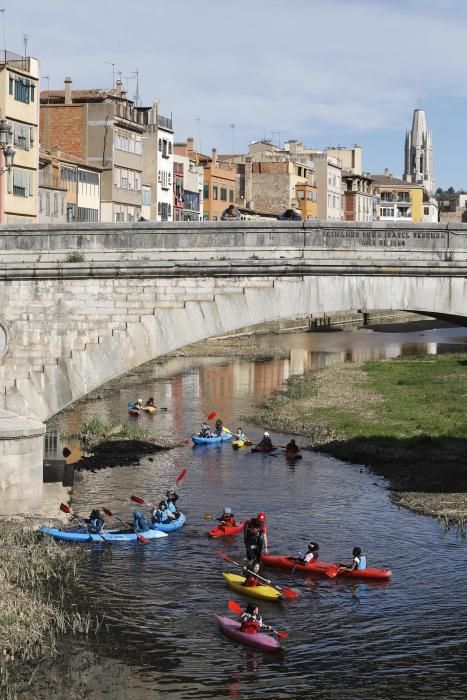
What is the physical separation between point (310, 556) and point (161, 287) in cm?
723

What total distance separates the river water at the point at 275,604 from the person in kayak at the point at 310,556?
1.56 ft

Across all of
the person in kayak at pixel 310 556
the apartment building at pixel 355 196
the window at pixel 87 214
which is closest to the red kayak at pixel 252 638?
the person in kayak at pixel 310 556

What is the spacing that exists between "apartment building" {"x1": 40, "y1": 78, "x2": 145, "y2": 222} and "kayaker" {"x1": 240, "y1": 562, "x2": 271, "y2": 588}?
44.2 meters

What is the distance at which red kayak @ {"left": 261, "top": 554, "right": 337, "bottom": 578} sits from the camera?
2758 centimetres

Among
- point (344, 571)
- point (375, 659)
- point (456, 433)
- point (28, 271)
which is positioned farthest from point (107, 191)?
point (375, 659)

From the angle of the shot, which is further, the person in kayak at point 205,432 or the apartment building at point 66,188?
the apartment building at point 66,188

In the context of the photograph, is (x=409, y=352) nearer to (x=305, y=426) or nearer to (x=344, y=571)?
(x=305, y=426)

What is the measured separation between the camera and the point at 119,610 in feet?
82.3

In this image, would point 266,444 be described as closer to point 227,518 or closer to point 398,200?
point 227,518

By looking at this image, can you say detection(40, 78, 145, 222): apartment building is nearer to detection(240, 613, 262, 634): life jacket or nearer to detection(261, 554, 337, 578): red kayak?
detection(261, 554, 337, 578): red kayak

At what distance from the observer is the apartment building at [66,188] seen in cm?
6003

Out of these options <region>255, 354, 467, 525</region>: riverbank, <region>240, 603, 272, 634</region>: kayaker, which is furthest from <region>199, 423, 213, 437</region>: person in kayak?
<region>240, 603, 272, 634</region>: kayaker

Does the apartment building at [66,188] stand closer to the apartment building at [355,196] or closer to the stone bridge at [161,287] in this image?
the stone bridge at [161,287]

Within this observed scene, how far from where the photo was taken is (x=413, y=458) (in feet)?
131
